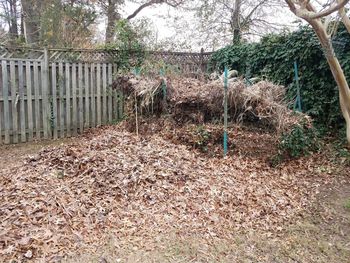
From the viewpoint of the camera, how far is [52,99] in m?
6.03

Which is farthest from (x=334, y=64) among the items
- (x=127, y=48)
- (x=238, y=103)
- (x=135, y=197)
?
(x=127, y=48)

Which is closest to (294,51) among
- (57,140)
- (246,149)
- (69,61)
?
(246,149)

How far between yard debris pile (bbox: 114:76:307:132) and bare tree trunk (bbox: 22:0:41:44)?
5290 mm

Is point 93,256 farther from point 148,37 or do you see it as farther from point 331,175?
point 148,37

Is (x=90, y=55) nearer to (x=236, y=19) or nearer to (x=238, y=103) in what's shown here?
(x=238, y=103)

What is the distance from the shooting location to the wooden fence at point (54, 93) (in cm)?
554

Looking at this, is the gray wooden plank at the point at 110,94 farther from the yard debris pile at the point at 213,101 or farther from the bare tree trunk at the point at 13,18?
the bare tree trunk at the point at 13,18

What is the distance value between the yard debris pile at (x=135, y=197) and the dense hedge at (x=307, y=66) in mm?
1513

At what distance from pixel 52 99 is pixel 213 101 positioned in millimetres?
3286

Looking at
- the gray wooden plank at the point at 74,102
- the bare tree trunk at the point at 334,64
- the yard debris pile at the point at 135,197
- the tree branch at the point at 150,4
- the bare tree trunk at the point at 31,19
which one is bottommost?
the yard debris pile at the point at 135,197

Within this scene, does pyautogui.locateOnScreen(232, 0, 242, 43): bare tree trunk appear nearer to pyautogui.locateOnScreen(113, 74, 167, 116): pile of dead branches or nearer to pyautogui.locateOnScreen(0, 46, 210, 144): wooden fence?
pyautogui.locateOnScreen(0, 46, 210, 144): wooden fence

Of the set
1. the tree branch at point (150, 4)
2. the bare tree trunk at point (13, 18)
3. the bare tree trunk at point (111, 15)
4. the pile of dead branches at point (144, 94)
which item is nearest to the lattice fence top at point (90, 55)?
the pile of dead branches at point (144, 94)

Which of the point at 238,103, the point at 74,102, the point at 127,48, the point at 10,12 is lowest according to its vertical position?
the point at 74,102

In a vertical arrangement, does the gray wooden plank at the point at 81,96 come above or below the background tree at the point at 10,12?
below
